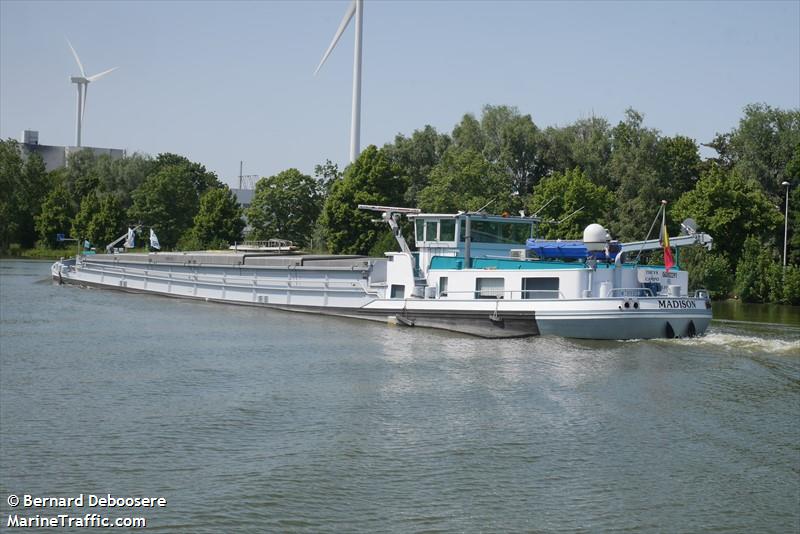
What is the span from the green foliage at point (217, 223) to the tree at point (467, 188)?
1074 inches

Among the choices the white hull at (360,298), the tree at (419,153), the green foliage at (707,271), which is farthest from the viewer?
the tree at (419,153)

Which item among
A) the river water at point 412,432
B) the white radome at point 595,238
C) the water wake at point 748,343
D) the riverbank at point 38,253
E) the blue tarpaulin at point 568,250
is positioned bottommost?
the river water at point 412,432

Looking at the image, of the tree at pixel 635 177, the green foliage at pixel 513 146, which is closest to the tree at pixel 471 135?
the green foliage at pixel 513 146

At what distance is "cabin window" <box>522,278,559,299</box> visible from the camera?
33.2 meters

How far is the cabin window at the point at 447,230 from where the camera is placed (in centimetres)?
3761

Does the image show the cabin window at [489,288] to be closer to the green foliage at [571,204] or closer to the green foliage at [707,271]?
the green foliage at [707,271]

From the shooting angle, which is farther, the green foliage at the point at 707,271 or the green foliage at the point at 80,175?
the green foliage at the point at 80,175

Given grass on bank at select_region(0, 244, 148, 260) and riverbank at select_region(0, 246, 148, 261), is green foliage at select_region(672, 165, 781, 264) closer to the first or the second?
riverbank at select_region(0, 246, 148, 261)

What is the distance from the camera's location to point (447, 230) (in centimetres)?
3775

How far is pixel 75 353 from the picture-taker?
94.6 feet

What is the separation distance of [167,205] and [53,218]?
14.9 metres

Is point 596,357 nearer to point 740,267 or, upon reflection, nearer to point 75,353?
point 75,353

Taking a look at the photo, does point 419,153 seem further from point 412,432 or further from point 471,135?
point 412,432

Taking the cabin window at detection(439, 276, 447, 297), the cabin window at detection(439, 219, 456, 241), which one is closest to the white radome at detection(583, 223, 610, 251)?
the cabin window at detection(439, 276, 447, 297)
